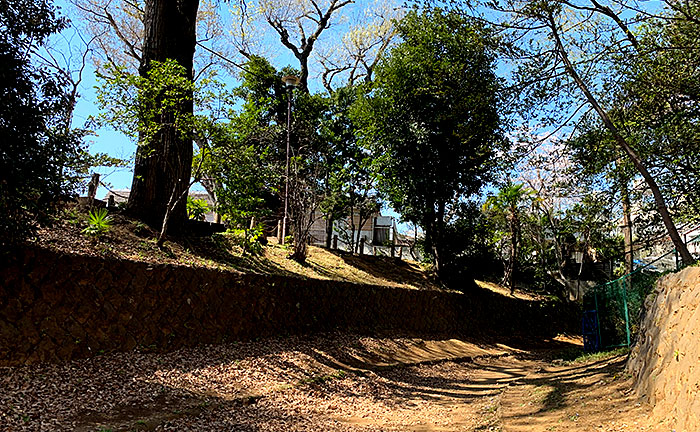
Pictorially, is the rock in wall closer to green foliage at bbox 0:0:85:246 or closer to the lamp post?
green foliage at bbox 0:0:85:246

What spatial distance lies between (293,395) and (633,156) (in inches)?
274

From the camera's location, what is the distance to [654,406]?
5090mm

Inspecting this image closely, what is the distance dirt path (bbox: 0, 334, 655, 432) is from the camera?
555 centimetres

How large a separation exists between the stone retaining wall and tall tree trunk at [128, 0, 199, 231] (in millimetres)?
2092

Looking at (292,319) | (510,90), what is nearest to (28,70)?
(292,319)

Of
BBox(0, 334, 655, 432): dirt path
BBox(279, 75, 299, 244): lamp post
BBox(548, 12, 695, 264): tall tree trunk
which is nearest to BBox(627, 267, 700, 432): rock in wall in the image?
BBox(0, 334, 655, 432): dirt path

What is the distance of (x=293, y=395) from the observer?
802 centimetres

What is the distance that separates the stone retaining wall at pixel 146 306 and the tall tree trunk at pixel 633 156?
23.6 ft

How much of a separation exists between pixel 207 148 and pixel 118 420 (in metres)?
5.80

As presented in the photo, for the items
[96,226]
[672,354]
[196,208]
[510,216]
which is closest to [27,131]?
[96,226]

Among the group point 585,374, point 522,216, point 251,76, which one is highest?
point 251,76

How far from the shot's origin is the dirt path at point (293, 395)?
218 inches

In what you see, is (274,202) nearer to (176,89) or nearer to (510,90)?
(176,89)

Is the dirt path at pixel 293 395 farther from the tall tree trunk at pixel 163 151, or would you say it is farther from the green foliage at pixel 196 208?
the green foliage at pixel 196 208
